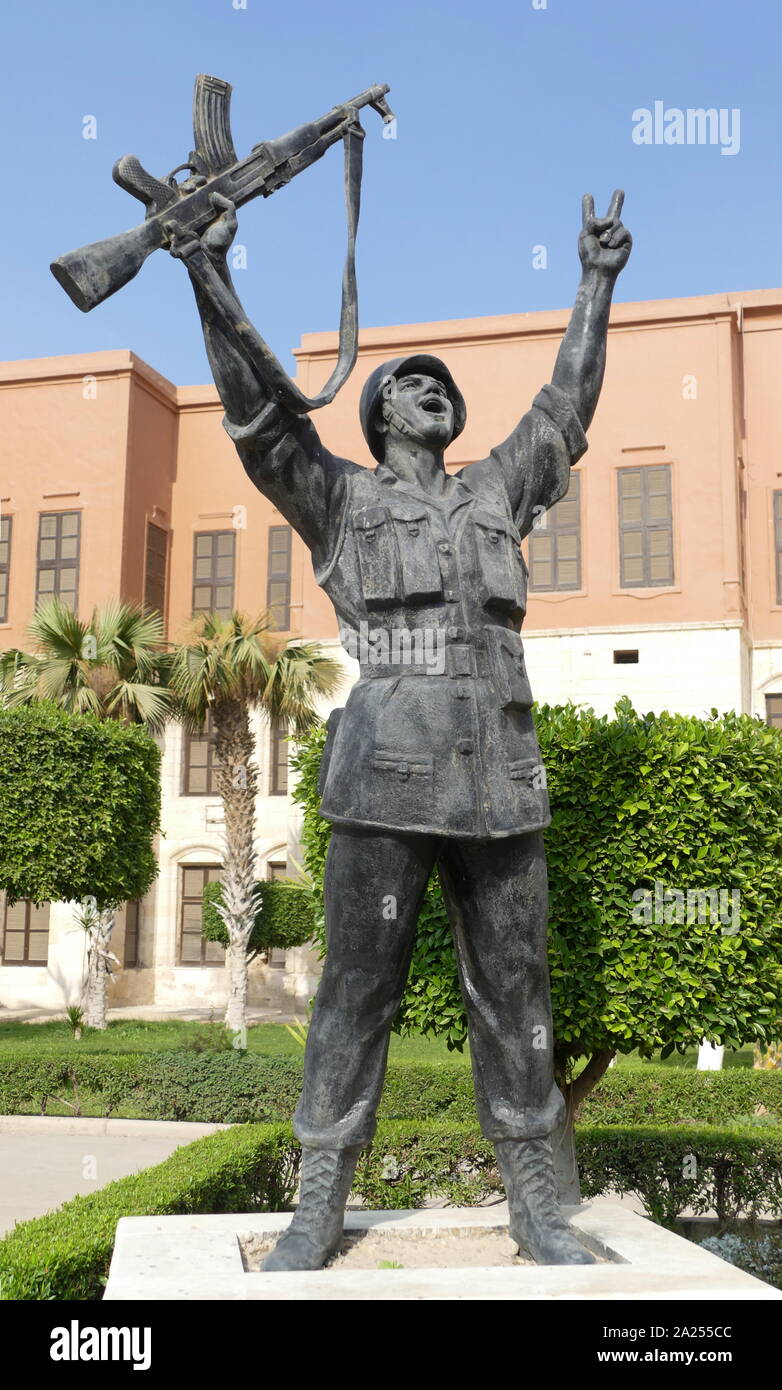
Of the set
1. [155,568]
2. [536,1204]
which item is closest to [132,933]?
[155,568]

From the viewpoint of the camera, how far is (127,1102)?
11758mm

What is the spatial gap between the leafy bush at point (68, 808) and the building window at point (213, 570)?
10564 mm

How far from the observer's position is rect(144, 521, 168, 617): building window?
25438 millimetres

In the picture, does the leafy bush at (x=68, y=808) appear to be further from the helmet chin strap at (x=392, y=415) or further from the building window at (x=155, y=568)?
the helmet chin strap at (x=392, y=415)

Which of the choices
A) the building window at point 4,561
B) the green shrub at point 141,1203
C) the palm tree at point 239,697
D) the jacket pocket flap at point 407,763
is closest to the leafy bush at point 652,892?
the green shrub at point 141,1203

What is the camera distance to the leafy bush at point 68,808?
14.8 metres

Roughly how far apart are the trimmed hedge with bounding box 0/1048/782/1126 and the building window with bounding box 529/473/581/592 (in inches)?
497

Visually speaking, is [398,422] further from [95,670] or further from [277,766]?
[277,766]

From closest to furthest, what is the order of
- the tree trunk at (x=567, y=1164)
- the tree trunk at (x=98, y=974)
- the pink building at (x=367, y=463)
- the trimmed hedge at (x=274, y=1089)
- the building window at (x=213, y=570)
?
1. the tree trunk at (x=567, y=1164)
2. the trimmed hedge at (x=274, y=1089)
3. the tree trunk at (x=98, y=974)
4. the pink building at (x=367, y=463)
5. the building window at (x=213, y=570)

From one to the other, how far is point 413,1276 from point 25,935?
2241 cm

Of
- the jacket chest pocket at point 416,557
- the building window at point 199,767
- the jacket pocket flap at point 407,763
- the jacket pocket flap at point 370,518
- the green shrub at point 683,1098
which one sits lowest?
the green shrub at point 683,1098

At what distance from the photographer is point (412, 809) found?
3412 millimetres

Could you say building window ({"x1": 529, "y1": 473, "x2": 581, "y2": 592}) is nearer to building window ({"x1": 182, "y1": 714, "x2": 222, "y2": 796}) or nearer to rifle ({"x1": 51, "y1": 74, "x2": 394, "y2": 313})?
building window ({"x1": 182, "y1": 714, "x2": 222, "y2": 796})
